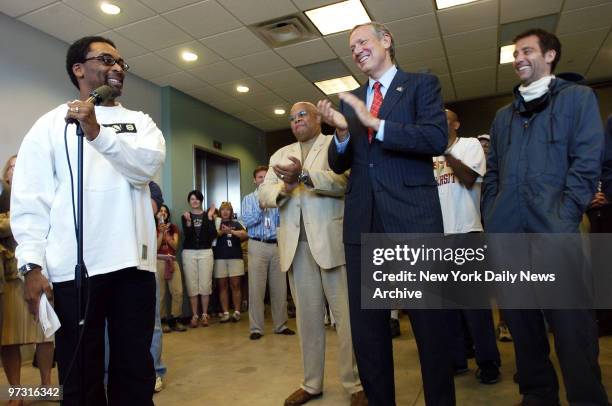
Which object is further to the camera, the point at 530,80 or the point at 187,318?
the point at 187,318

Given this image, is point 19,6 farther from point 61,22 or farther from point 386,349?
point 386,349

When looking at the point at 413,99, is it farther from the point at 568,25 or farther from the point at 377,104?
the point at 568,25

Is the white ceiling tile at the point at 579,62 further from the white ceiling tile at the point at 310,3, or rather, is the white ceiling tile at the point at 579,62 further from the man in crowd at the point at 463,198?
the man in crowd at the point at 463,198

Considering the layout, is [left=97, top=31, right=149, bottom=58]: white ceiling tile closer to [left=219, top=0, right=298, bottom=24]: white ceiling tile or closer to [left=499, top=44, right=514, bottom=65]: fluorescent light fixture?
[left=219, top=0, right=298, bottom=24]: white ceiling tile

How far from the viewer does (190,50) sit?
5.25 m

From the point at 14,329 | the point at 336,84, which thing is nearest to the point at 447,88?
the point at 336,84

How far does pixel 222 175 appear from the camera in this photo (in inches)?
312

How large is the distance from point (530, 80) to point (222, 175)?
6.43 meters

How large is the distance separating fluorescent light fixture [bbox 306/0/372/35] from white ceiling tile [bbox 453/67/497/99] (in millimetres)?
2480

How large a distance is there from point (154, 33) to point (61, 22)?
2.92 feet

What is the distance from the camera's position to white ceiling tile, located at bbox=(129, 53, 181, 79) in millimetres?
5400

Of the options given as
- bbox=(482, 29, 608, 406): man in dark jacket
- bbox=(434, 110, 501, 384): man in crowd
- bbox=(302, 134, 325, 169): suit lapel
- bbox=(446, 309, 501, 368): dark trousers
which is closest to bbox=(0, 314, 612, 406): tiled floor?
bbox=(446, 309, 501, 368): dark trousers

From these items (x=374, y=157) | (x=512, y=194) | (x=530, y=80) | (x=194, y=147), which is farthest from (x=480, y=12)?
(x=194, y=147)

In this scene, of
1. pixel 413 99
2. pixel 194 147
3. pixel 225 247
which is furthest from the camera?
pixel 194 147
